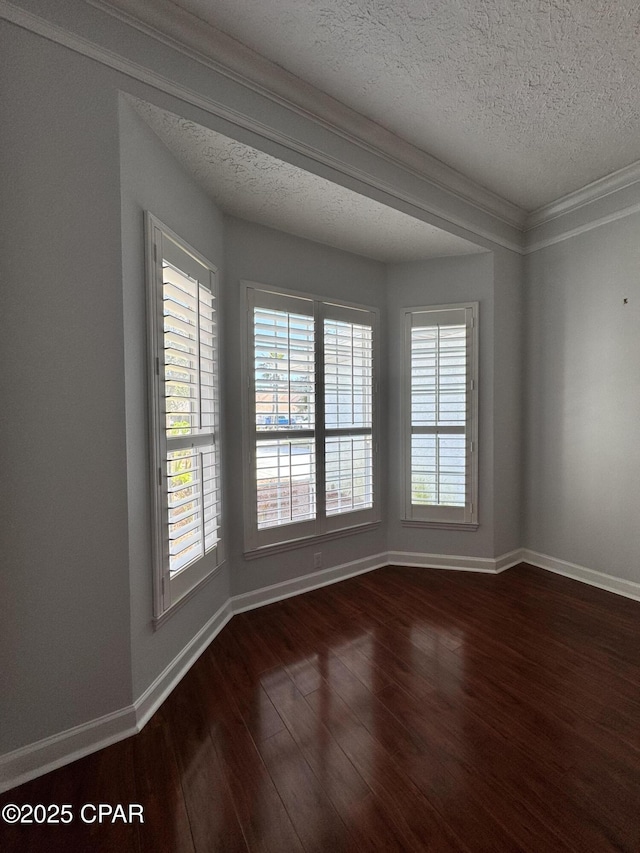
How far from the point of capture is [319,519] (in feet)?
9.16

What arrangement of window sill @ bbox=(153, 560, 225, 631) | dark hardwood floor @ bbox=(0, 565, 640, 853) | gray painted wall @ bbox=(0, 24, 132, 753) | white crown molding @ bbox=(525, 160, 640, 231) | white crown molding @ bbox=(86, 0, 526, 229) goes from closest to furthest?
1. dark hardwood floor @ bbox=(0, 565, 640, 853)
2. gray painted wall @ bbox=(0, 24, 132, 753)
3. white crown molding @ bbox=(86, 0, 526, 229)
4. window sill @ bbox=(153, 560, 225, 631)
5. white crown molding @ bbox=(525, 160, 640, 231)

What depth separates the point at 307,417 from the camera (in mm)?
2709

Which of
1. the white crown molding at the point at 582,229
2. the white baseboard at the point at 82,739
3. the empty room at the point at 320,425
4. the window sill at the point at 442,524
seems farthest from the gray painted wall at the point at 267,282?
the white crown molding at the point at 582,229

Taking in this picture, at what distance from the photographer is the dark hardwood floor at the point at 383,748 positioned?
1135 millimetres

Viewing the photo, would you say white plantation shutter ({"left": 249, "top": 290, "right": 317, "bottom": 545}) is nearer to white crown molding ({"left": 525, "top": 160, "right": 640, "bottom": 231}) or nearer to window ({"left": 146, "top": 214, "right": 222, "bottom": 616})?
window ({"left": 146, "top": 214, "right": 222, "bottom": 616})

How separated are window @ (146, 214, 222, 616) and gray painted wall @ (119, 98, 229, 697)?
0.15ft

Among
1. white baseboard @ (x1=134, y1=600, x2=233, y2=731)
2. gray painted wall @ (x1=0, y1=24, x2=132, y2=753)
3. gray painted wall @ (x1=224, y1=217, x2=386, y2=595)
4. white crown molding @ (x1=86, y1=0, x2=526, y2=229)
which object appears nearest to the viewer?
gray painted wall @ (x1=0, y1=24, x2=132, y2=753)

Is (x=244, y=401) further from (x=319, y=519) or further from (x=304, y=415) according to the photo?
(x=319, y=519)

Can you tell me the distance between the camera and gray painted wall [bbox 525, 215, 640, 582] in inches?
103

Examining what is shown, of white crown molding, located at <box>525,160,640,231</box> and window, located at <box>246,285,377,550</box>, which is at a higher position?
white crown molding, located at <box>525,160,640,231</box>

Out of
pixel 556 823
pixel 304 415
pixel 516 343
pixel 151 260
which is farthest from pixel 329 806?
pixel 516 343

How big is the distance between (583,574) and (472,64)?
3.36 m

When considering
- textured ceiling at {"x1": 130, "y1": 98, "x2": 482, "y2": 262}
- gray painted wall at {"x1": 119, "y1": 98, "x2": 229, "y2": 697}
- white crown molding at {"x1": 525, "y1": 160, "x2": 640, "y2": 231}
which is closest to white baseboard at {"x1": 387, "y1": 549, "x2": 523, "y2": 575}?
gray painted wall at {"x1": 119, "y1": 98, "x2": 229, "y2": 697}

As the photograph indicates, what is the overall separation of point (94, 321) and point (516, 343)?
123 inches
